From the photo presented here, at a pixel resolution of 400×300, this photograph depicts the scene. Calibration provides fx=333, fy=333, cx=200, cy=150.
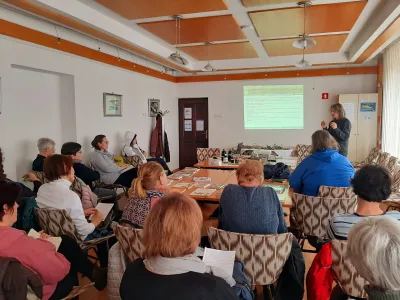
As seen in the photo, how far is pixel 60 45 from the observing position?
199 inches

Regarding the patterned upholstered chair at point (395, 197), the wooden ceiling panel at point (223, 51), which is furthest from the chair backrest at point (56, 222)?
the wooden ceiling panel at point (223, 51)

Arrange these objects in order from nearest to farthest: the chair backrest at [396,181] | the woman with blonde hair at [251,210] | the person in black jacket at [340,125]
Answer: the woman with blonde hair at [251,210], the chair backrest at [396,181], the person in black jacket at [340,125]

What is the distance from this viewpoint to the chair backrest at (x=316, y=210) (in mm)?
2758

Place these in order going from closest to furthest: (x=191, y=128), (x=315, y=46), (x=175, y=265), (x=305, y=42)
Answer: (x=175, y=265), (x=305, y=42), (x=315, y=46), (x=191, y=128)

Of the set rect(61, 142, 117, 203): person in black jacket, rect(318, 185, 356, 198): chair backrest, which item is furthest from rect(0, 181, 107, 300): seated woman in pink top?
rect(318, 185, 356, 198): chair backrest

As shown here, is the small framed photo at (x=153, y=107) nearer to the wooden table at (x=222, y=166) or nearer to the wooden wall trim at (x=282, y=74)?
the wooden wall trim at (x=282, y=74)

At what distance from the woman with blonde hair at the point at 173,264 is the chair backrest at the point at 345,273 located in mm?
733

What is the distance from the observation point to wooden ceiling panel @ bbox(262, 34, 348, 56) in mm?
5879

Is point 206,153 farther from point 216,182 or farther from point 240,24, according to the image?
point 216,182

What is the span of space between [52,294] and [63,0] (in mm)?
3313

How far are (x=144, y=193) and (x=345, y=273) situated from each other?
4.53 ft

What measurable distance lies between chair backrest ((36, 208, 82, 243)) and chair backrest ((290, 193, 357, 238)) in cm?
187

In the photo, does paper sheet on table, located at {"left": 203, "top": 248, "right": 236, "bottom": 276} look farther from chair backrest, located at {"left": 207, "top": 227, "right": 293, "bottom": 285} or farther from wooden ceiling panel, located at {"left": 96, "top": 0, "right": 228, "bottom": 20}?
wooden ceiling panel, located at {"left": 96, "top": 0, "right": 228, "bottom": 20}

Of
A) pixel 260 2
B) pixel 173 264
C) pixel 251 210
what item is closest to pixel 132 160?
pixel 260 2
